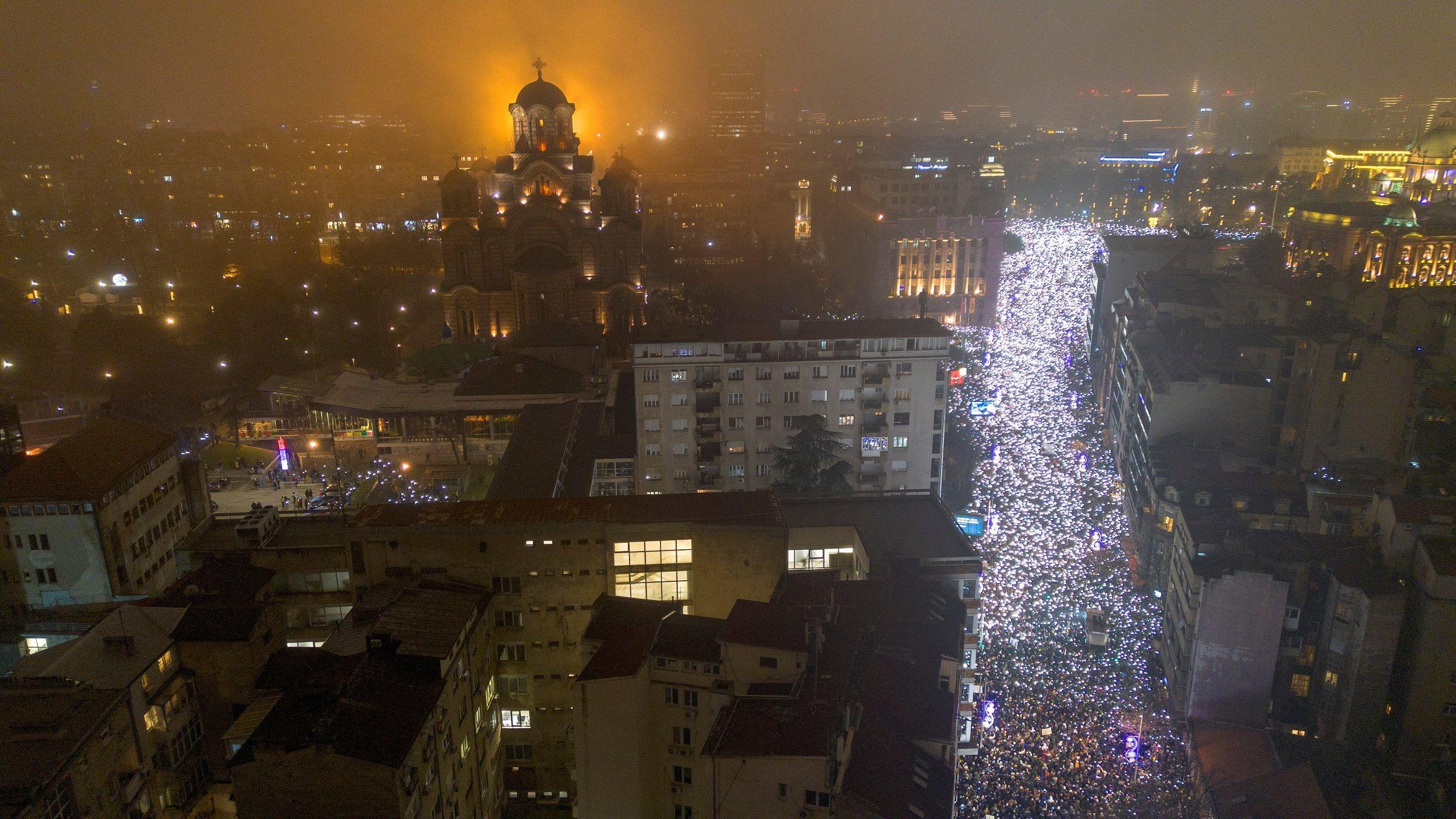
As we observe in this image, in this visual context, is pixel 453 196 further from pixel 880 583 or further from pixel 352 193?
pixel 352 193

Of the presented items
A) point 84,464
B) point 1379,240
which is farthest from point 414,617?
point 1379,240

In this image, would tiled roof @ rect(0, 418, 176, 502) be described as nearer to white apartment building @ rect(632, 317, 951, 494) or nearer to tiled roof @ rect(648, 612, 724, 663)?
white apartment building @ rect(632, 317, 951, 494)

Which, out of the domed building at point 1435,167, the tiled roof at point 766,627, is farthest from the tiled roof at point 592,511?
the domed building at point 1435,167

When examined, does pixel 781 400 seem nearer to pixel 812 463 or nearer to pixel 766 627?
pixel 812 463

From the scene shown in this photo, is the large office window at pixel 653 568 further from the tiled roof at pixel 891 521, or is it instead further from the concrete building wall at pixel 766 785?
the concrete building wall at pixel 766 785

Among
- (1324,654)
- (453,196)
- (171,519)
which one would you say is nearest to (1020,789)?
(1324,654)

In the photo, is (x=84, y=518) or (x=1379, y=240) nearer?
(x=84, y=518)
